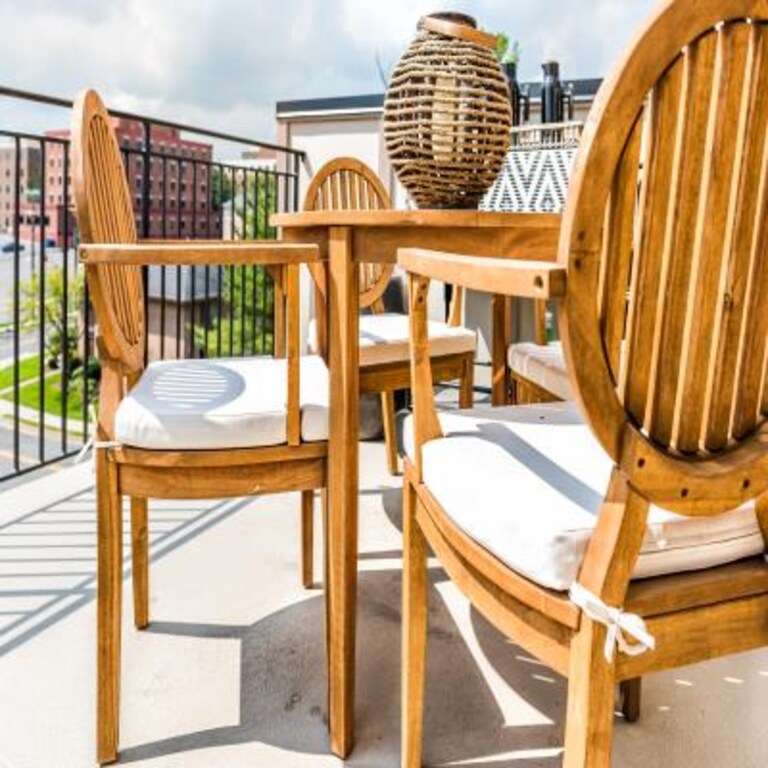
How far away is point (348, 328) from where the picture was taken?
1.32 metres

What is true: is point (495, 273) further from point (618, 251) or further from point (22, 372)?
point (22, 372)

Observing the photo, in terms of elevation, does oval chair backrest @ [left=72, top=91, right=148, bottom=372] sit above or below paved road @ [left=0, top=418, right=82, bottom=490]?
above

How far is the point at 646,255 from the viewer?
0.72m

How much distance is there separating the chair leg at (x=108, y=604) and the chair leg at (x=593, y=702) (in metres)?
0.77

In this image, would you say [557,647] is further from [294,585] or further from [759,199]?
[294,585]

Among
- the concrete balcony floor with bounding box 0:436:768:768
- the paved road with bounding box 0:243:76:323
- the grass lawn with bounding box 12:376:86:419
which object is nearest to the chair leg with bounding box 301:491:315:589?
the concrete balcony floor with bounding box 0:436:768:768

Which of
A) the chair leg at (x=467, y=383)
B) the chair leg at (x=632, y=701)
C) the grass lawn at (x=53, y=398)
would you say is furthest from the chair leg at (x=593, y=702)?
the grass lawn at (x=53, y=398)

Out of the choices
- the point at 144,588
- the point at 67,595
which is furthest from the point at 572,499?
the point at 67,595

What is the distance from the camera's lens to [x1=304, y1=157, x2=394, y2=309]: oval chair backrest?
2.61 m

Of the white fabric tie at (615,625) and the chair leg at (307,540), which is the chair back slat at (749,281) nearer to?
the white fabric tie at (615,625)

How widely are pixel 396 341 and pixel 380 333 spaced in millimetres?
125

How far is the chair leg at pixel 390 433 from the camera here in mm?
2662

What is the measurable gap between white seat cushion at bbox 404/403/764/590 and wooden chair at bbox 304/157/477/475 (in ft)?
2.05

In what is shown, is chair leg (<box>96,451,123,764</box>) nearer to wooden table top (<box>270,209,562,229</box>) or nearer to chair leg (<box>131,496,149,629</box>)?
chair leg (<box>131,496,149,629</box>)
